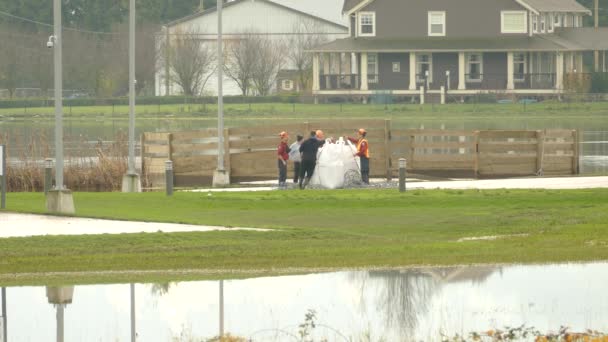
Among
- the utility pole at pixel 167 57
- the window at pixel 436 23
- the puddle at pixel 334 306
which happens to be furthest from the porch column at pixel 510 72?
the puddle at pixel 334 306

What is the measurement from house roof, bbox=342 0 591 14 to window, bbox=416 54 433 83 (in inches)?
245

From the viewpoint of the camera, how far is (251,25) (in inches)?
4518

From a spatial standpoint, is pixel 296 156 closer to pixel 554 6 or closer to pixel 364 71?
pixel 364 71

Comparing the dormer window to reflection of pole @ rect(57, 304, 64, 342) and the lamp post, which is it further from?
reflection of pole @ rect(57, 304, 64, 342)

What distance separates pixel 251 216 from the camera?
30.6m

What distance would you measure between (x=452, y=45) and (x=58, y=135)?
237 feet

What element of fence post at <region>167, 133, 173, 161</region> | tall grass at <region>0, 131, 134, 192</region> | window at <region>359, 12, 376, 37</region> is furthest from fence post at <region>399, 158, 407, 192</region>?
window at <region>359, 12, 376, 37</region>

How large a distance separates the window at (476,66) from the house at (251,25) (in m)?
15.5

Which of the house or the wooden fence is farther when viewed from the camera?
the house

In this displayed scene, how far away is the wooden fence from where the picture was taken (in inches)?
1871

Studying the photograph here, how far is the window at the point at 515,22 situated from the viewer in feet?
335

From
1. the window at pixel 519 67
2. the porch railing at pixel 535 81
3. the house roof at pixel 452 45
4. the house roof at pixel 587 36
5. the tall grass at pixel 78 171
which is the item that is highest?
the house roof at pixel 587 36

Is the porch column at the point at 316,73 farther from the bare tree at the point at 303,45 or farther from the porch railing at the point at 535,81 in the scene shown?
the porch railing at the point at 535,81

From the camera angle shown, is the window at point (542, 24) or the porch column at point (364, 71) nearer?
the porch column at point (364, 71)
